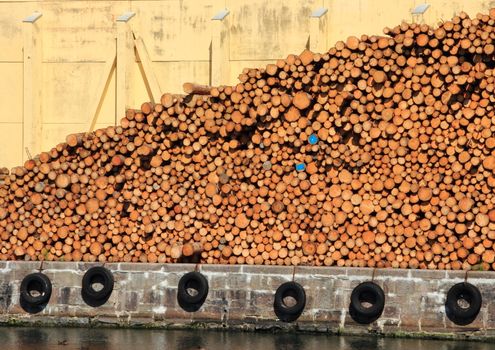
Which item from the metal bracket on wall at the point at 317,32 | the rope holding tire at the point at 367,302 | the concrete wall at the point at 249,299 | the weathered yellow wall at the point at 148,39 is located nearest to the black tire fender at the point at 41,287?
the concrete wall at the point at 249,299

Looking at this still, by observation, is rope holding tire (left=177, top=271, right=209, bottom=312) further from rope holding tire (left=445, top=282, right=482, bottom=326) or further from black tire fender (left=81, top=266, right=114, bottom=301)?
rope holding tire (left=445, top=282, right=482, bottom=326)

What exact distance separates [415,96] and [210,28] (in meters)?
6.29

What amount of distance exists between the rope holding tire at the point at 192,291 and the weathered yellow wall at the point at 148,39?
6321mm

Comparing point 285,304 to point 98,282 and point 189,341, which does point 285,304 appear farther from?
point 98,282

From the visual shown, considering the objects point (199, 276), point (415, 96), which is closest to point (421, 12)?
point (415, 96)

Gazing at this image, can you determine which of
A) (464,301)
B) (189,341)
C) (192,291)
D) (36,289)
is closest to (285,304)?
(192,291)

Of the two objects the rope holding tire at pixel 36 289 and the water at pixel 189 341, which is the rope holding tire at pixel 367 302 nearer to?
the water at pixel 189 341

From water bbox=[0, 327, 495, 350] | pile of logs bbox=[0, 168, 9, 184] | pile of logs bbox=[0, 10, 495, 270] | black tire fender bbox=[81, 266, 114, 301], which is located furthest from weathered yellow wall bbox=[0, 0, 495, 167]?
water bbox=[0, 327, 495, 350]

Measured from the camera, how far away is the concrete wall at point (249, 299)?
62.0ft

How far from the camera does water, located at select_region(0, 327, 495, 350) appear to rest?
17672 mm

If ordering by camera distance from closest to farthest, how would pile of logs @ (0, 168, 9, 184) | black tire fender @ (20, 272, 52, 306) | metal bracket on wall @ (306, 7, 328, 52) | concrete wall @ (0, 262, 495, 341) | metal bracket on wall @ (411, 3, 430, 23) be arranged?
concrete wall @ (0, 262, 495, 341)
black tire fender @ (20, 272, 52, 306)
pile of logs @ (0, 168, 9, 184)
metal bracket on wall @ (411, 3, 430, 23)
metal bracket on wall @ (306, 7, 328, 52)

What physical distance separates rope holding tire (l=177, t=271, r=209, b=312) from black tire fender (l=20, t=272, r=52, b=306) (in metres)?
2.10

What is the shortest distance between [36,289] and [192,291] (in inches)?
100

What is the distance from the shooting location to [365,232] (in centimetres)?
1992
